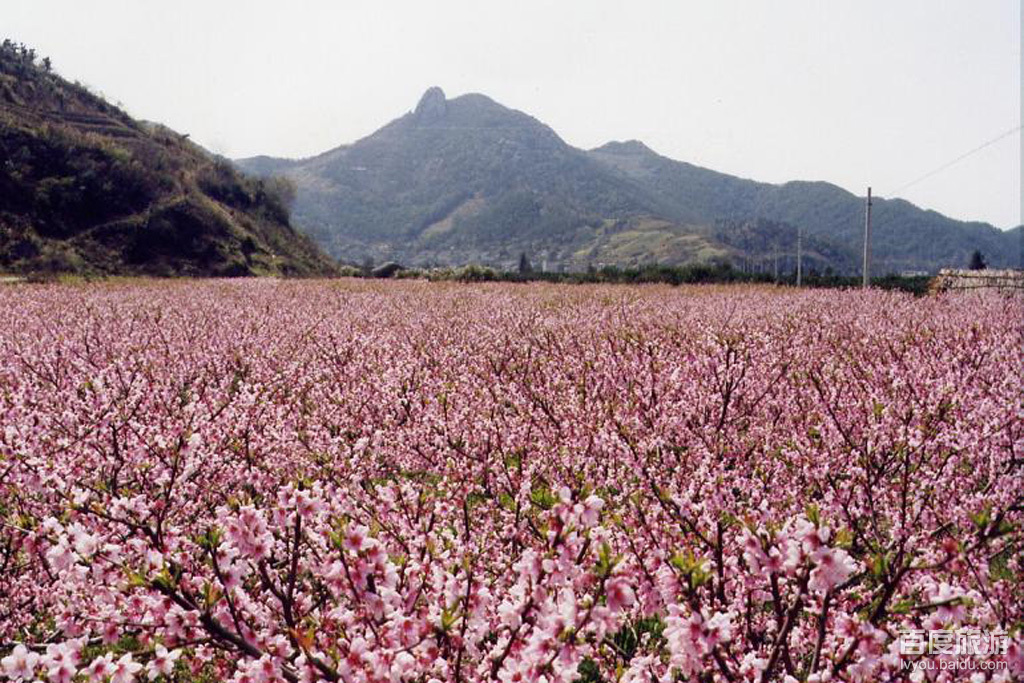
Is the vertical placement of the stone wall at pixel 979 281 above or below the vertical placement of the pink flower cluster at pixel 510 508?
above

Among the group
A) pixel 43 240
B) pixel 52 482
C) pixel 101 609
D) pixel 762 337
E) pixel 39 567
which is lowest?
pixel 39 567

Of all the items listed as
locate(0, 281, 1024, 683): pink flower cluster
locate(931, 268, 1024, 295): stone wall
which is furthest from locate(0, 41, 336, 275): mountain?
locate(931, 268, 1024, 295): stone wall

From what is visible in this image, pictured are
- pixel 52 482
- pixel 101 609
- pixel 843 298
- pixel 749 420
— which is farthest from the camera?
pixel 843 298

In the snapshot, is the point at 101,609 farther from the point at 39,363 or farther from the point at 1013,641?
the point at 39,363

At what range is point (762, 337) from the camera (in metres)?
9.59

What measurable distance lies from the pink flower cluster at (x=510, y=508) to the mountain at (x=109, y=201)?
38.4 m

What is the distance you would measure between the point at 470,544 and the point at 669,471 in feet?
6.60

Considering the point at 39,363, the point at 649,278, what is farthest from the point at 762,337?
the point at 649,278

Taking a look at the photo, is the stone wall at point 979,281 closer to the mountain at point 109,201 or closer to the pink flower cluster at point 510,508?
the pink flower cluster at point 510,508

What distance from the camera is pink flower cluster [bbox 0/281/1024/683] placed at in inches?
80.6

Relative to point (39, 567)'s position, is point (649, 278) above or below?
above

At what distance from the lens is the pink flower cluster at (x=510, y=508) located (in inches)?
80.6

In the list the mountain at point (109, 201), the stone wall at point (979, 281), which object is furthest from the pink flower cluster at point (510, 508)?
the mountain at point (109, 201)

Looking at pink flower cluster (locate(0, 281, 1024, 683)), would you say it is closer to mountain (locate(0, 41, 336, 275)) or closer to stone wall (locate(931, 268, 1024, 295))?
stone wall (locate(931, 268, 1024, 295))
